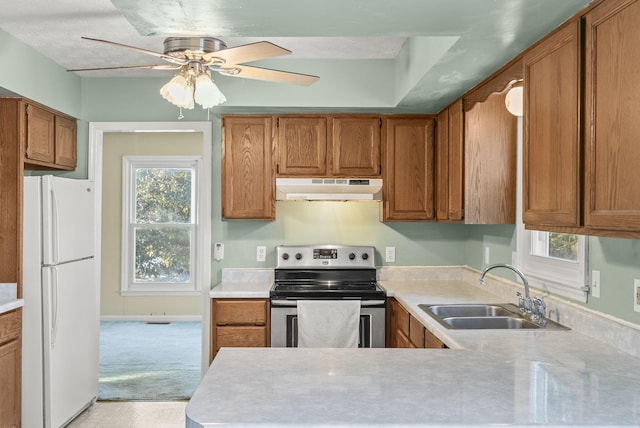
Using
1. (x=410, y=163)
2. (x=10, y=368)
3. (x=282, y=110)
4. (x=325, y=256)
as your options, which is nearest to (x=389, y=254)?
(x=325, y=256)

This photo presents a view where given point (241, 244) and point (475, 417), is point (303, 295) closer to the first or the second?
point (241, 244)

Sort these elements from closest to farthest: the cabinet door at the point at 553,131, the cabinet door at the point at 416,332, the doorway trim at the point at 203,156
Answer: the cabinet door at the point at 553,131 → the cabinet door at the point at 416,332 → the doorway trim at the point at 203,156

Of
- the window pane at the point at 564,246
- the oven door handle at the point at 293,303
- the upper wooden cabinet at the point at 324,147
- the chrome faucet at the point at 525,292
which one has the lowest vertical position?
the oven door handle at the point at 293,303

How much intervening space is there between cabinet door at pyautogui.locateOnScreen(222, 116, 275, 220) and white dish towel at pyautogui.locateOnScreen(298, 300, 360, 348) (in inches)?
30.4

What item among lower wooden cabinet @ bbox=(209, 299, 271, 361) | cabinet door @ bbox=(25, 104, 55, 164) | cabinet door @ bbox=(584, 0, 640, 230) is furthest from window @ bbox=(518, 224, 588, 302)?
cabinet door @ bbox=(25, 104, 55, 164)

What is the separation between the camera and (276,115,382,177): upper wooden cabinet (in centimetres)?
399

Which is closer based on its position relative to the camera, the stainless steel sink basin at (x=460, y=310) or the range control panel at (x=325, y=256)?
the stainless steel sink basin at (x=460, y=310)

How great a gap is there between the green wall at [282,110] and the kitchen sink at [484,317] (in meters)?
0.56

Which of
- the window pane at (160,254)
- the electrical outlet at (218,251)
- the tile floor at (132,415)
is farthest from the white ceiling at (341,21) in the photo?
the window pane at (160,254)

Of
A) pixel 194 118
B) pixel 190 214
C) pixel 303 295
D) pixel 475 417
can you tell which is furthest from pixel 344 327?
pixel 190 214

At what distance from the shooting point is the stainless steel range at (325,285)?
12.2 ft

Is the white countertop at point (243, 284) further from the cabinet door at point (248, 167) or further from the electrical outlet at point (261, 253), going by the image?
the cabinet door at point (248, 167)

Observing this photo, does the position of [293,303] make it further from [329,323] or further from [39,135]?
[39,135]

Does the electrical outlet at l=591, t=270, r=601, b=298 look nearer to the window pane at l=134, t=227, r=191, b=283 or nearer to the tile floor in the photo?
the tile floor
